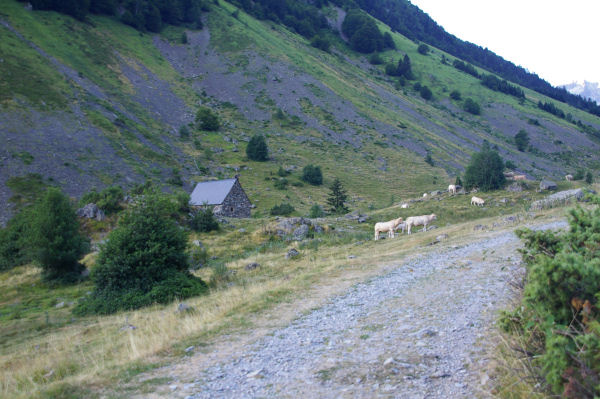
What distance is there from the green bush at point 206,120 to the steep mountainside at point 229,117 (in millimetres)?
1656

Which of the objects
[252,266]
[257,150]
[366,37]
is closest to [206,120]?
[257,150]

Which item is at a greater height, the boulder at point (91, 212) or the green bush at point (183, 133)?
the green bush at point (183, 133)

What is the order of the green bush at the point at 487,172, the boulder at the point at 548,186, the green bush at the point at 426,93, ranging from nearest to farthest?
the boulder at the point at 548,186 → the green bush at the point at 487,172 → the green bush at the point at 426,93

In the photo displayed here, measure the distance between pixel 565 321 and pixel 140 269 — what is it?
15.9 metres

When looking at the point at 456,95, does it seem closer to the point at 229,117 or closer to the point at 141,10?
the point at 229,117

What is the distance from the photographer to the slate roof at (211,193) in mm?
44219

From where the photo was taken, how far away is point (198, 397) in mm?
5480

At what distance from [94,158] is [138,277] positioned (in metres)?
43.9

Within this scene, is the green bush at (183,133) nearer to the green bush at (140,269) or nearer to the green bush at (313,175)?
the green bush at (313,175)

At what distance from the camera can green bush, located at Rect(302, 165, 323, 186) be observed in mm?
61750

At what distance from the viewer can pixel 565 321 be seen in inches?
159

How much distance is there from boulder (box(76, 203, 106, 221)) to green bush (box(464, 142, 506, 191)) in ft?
118

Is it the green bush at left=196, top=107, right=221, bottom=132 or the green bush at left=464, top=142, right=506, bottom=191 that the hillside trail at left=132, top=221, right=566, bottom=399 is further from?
the green bush at left=196, top=107, right=221, bottom=132

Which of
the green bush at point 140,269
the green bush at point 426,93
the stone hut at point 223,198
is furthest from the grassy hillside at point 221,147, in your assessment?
the green bush at point 426,93
